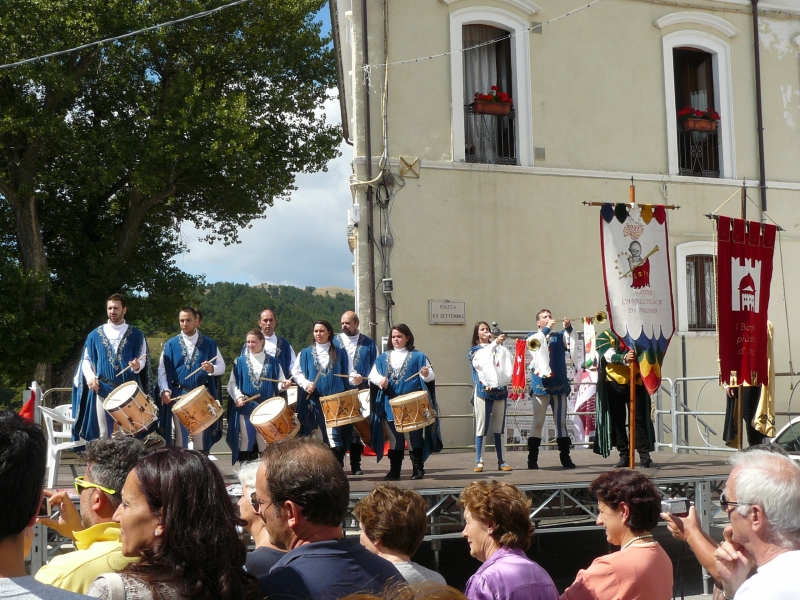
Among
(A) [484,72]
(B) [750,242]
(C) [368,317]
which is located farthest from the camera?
(A) [484,72]

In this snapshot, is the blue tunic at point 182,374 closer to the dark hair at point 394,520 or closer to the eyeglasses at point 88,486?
the eyeglasses at point 88,486

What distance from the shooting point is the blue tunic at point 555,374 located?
33.6 feet

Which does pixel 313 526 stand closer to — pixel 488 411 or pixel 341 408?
A: pixel 341 408

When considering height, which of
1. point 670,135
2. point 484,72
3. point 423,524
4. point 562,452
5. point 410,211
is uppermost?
point 484,72

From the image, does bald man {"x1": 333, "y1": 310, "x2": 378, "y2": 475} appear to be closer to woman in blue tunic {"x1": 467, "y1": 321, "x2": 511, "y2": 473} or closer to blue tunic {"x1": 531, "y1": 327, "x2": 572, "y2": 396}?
woman in blue tunic {"x1": 467, "y1": 321, "x2": 511, "y2": 473}

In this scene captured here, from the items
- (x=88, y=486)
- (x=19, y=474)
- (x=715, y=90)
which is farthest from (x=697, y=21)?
(x=19, y=474)

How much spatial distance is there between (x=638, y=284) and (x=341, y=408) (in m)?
3.33

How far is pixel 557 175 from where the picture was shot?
14.6 meters

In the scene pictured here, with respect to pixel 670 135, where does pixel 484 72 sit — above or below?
above

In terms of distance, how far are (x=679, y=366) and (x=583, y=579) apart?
11485 mm

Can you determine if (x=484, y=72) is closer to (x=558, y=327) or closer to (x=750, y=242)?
(x=558, y=327)

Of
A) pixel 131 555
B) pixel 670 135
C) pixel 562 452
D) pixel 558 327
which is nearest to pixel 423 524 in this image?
pixel 131 555

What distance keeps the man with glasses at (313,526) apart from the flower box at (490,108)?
11919 millimetres

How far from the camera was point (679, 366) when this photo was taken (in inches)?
583
